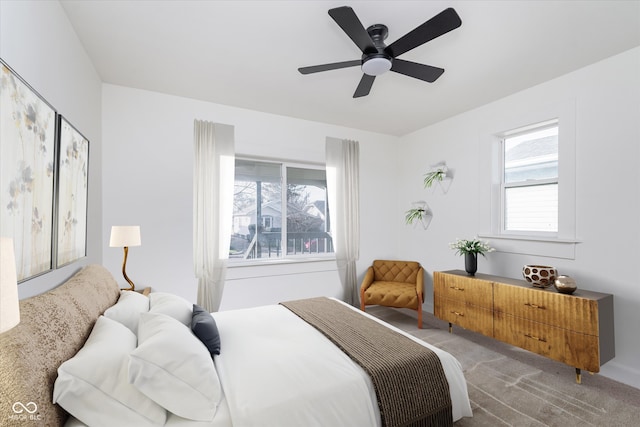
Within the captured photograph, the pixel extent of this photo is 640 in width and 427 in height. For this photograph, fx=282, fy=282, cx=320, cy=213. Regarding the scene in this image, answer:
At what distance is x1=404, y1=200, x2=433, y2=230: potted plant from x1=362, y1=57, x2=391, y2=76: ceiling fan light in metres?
2.60

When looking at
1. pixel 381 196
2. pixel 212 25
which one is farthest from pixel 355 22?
pixel 381 196

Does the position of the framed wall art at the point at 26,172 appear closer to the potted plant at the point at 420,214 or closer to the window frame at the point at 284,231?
the window frame at the point at 284,231

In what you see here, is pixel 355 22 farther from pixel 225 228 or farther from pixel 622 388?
pixel 622 388

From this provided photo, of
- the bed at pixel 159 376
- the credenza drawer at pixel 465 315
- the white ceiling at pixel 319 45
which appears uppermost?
the white ceiling at pixel 319 45

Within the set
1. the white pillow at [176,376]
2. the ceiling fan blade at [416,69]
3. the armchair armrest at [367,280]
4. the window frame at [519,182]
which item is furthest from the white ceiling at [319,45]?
the armchair armrest at [367,280]

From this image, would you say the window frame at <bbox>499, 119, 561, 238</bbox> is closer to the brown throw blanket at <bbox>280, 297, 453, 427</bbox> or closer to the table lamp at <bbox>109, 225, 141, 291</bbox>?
the brown throw blanket at <bbox>280, 297, 453, 427</bbox>

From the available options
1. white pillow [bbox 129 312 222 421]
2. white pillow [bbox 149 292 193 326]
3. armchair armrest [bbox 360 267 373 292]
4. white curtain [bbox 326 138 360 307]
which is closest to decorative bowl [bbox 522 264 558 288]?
armchair armrest [bbox 360 267 373 292]

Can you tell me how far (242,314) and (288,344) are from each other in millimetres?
736

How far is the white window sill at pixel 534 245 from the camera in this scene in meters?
2.73

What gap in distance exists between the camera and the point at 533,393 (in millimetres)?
2158

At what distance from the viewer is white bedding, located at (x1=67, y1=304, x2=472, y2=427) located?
3.99 feet

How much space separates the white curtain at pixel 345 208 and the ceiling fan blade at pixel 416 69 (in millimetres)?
2077

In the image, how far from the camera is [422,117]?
3904 mm

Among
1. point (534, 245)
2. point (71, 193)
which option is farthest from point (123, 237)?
point (534, 245)
